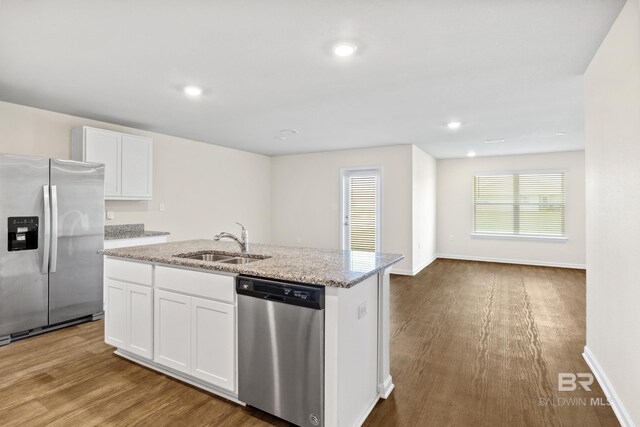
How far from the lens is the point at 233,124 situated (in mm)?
4473

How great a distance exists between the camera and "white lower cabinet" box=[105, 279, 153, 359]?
253 centimetres

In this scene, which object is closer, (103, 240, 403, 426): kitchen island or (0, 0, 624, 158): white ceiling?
(103, 240, 403, 426): kitchen island

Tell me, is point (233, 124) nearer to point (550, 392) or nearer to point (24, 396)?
point (24, 396)

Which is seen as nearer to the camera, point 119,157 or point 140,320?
point 140,320

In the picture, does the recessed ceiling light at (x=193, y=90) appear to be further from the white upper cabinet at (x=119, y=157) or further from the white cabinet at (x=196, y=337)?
the white cabinet at (x=196, y=337)

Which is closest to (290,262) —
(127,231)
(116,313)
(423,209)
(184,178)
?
(116,313)

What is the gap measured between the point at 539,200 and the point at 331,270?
6710 millimetres

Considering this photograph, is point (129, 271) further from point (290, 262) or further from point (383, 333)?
point (383, 333)

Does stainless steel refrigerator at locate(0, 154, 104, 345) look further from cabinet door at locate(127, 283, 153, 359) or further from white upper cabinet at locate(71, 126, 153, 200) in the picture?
cabinet door at locate(127, 283, 153, 359)

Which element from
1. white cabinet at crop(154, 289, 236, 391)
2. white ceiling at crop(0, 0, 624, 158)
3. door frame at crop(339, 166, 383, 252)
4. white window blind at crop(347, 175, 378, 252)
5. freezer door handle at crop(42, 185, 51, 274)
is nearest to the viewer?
white ceiling at crop(0, 0, 624, 158)

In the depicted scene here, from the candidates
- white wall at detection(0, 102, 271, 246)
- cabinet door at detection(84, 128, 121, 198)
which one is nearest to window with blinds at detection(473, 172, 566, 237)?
white wall at detection(0, 102, 271, 246)

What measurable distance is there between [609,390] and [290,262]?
2213 millimetres

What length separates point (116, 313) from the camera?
2762mm

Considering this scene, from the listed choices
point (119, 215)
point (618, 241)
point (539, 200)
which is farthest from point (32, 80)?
point (539, 200)
